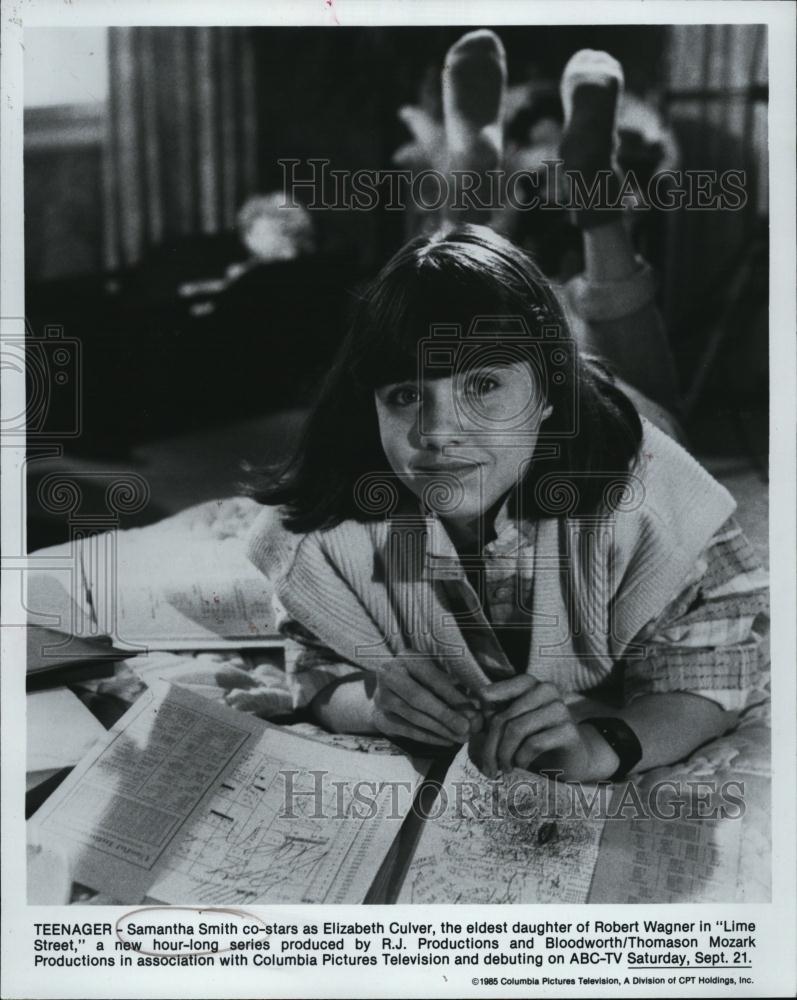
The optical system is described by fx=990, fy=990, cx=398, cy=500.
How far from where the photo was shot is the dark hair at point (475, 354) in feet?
3.69

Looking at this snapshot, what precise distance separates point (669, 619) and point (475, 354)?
0.38m

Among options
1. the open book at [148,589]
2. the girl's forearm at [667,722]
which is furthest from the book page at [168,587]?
the girl's forearm at [667,722]

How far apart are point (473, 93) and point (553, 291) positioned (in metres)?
0.25

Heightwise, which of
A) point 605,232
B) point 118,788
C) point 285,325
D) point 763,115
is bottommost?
point 118,788

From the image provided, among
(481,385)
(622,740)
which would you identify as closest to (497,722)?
(622,740)

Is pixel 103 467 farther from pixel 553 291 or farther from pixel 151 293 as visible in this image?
pixel 553 291

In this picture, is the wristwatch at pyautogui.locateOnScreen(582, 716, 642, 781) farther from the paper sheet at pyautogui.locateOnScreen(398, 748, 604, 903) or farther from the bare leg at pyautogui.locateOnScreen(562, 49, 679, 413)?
the bare leg at pyautogui.locateOnScreen(562, 49, 679, 413)

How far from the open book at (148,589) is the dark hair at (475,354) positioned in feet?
0.41

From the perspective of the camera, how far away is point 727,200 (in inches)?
45.9

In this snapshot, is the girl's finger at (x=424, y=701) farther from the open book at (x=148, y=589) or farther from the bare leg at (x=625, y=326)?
the bare leg at (x=625, y=326)

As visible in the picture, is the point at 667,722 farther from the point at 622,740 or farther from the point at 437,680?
the point at 437,680

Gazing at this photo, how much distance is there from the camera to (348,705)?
1.16m

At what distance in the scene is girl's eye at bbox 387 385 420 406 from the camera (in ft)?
3.71

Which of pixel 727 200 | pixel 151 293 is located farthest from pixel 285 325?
pixel 727 200
